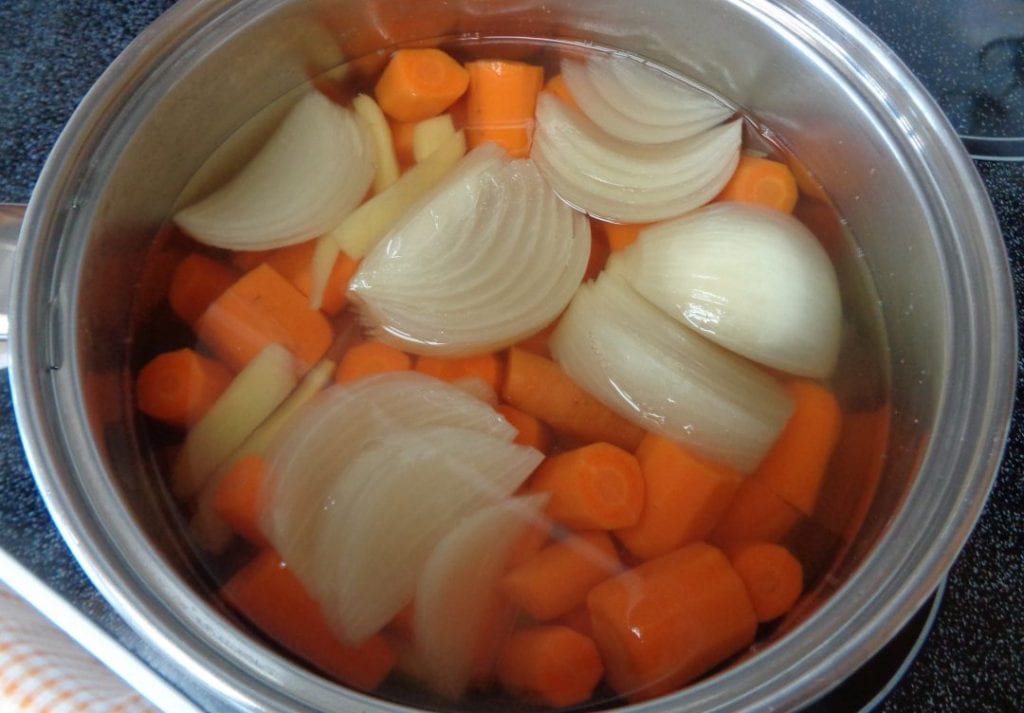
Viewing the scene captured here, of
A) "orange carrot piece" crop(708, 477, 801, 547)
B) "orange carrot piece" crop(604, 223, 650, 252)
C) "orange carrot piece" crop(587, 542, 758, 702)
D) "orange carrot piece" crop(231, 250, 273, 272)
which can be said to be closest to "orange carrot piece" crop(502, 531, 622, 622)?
"orange carrot piece" crop(587, 542, 758, 702)

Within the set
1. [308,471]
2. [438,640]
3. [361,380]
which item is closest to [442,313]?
[361,380]

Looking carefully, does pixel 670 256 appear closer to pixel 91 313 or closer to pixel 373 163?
pixel 373 163

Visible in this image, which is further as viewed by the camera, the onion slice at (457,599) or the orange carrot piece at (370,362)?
the orange carrot piece at (370,362)

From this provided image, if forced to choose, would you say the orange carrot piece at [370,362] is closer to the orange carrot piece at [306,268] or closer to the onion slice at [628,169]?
the orange carrot piece at [306,268]

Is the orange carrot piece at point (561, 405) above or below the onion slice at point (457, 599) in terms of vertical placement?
above

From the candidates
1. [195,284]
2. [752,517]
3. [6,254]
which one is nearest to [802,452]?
[752,517]

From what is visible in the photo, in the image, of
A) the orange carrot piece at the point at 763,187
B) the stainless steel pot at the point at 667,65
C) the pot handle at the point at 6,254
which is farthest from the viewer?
the orange carrot piece at the point at 763,187

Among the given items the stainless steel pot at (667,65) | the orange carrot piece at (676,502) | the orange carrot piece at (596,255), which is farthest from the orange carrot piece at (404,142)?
the orange carrot piece at (676,502)
